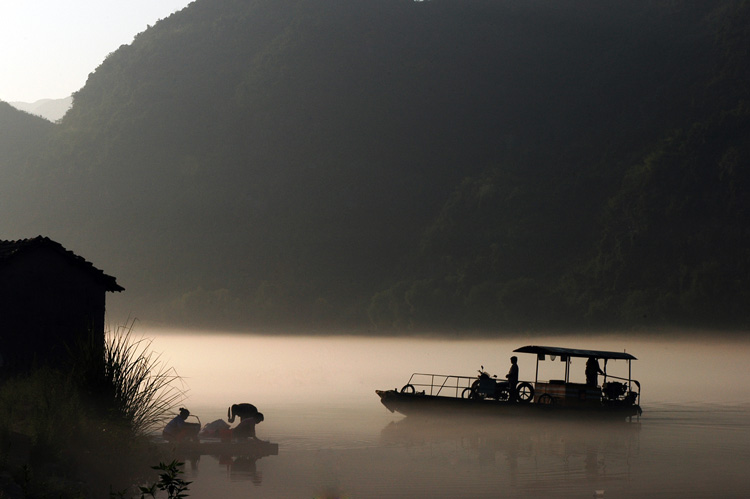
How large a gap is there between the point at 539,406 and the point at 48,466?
22698mm

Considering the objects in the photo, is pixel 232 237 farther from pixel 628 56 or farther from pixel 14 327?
pixel 14 327

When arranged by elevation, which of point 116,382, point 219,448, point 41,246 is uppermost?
point 41,246

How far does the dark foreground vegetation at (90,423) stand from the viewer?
20.0 m

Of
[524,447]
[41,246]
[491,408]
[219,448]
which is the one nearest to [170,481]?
[219,448]

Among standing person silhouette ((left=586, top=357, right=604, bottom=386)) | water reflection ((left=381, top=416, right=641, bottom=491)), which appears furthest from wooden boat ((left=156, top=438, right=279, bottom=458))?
standing person silhouette ((left=586, top=357, right=604, bottom=386))

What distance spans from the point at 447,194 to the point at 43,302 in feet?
489

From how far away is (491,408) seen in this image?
37.9 metres

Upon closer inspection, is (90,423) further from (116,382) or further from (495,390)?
(495,390)

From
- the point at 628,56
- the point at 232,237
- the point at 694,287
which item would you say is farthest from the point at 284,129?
the point at 694,287

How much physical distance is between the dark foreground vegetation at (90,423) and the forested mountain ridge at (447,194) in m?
109

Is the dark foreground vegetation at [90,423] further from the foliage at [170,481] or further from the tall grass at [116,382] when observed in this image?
the foliage at [170,481]

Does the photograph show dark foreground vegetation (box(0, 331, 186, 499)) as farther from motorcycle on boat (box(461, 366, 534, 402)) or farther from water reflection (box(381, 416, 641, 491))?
motorcycle on boat (box(461, 366, 534, 402))

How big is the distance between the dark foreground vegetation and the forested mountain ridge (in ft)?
358

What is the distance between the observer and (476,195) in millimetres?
164375
